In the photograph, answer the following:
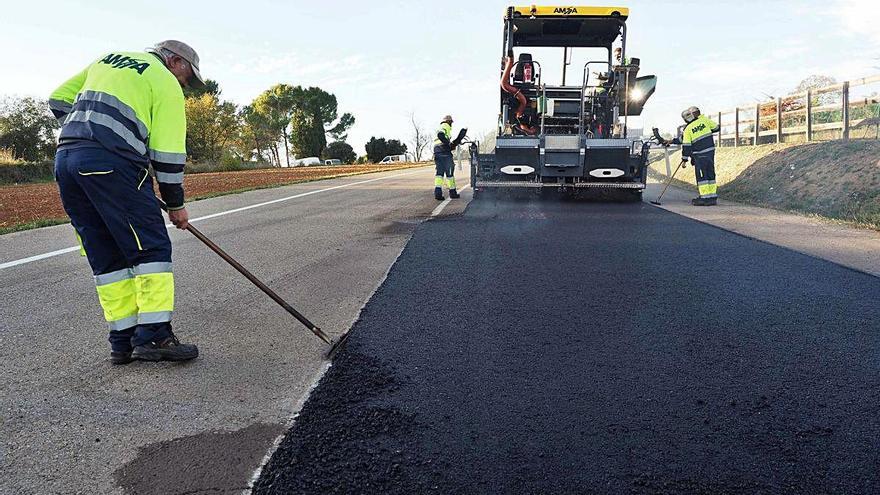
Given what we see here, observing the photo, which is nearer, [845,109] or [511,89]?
[511,89]

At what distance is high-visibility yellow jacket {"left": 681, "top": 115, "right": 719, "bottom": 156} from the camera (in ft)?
37.9

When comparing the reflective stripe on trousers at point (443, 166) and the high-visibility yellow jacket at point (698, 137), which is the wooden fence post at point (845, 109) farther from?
the reflective stripe on trousers at point (443, 166)

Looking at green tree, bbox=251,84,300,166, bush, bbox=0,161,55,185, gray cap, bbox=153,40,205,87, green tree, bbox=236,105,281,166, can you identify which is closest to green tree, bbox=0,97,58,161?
bush, bbox=0,161,55,185

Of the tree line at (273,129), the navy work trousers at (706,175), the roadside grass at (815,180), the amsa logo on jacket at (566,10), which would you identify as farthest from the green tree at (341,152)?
the navy work trousers at (706,175)

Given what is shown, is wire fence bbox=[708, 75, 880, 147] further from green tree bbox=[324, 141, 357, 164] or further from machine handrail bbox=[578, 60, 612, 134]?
green tree bbox=[324, 141, 357, 164]

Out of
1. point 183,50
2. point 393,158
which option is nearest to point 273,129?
point 393,158

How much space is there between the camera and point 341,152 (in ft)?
202

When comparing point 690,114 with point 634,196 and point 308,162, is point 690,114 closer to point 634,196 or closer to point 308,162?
point 634,196

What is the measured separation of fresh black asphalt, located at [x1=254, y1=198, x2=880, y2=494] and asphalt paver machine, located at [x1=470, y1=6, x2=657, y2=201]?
5823 mm

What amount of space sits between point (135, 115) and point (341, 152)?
59.6m

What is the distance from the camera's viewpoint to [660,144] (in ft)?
38.4

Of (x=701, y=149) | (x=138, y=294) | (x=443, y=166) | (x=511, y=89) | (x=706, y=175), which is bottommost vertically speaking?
(x=138, y=294)

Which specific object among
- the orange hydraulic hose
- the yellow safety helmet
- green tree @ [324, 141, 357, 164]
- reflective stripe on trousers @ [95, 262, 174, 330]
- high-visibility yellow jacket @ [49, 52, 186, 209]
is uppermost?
green tree @ [324, 141, 357, 164]

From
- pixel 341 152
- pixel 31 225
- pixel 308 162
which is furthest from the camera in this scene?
pixel 341 152
